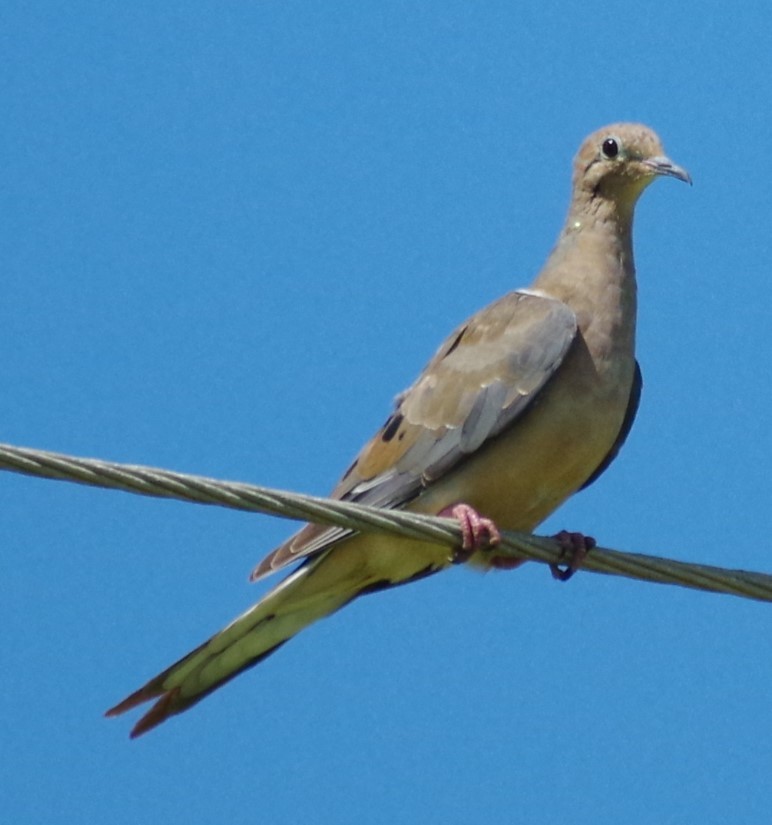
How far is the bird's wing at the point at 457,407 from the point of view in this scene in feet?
19.3

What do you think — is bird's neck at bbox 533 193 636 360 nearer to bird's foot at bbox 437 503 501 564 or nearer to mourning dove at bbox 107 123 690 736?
mourning dove at bbox 107 123 690 736

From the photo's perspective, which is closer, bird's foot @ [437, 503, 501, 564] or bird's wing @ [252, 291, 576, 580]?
bird's foot @ [437, 503, 501, 564]

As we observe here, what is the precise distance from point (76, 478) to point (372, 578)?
2.31 meters

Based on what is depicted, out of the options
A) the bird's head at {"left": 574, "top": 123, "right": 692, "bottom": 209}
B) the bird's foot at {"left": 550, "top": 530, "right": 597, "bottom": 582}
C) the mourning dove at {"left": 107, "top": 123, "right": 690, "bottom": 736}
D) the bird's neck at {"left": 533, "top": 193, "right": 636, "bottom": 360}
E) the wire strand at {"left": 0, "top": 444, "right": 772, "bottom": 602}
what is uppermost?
the bird's head at {"left": 574, "top": 123, "right": 692, "bottom": 209}

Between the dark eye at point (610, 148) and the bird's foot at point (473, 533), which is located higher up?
the dark eye at point (610, 148)

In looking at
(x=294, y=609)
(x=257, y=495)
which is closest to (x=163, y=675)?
(x=294, y=609)

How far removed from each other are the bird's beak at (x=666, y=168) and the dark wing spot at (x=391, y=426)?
125 centimetres

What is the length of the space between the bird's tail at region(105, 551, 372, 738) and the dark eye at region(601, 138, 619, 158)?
1.75 metres

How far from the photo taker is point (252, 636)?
5941 mm

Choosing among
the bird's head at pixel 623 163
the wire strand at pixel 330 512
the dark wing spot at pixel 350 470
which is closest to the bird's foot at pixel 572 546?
Result: the wire strand at pixel 330 512

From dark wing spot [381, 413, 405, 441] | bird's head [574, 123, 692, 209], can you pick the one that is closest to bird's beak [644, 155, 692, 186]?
bird's head [574, 123, 692, 209]

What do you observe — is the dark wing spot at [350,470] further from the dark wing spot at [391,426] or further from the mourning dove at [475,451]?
the dark wing spot at [391,426]

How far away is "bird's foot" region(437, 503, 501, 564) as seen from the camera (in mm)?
5398

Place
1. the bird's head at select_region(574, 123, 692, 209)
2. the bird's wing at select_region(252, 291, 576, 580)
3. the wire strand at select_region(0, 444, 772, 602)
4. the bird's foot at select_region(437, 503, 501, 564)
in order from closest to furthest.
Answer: the wire strand at select_region(0, 444, 772, 602) < the bird's foot at select_region(437, 503, 501, 564) < the bird's wing at select_region(252, 291, 576, 580) < the bird's head at select_region(574, 123, 692, 209)
